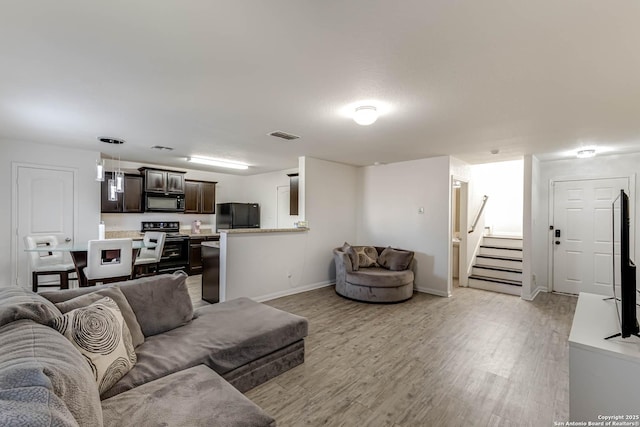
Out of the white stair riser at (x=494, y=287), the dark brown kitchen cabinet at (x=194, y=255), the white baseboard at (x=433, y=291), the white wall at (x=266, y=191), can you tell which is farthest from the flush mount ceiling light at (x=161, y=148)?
the white stair riser at (x=494, y=287)

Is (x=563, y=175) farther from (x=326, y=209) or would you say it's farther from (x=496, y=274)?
(x=326, y=209)

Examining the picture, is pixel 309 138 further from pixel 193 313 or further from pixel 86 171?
pixel 86 171

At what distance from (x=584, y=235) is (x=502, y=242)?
1.48 m

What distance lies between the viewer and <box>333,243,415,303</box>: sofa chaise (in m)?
4.64

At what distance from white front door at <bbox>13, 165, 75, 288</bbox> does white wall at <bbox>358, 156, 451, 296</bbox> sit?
5.24 m

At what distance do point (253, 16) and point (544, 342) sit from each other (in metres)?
4.11

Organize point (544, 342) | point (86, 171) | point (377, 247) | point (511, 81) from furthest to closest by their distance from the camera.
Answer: point (377, 247) → point (86, 171) → point (544, 342) → point (511, 81)

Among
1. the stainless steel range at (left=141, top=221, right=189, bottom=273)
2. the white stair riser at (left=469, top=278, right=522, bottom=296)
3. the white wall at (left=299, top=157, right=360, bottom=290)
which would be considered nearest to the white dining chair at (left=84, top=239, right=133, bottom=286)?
the stainless steel range at (left=141, top=221, right=189, bottom=273)

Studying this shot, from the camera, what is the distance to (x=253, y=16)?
1546 mm

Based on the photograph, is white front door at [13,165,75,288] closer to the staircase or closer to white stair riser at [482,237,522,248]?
the staircase

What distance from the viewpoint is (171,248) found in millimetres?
6195

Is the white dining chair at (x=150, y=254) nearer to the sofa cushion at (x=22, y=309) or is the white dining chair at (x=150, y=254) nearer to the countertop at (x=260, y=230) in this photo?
the countertop at (x=260, y=230)

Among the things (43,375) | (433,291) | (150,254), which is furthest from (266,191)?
(43,375)

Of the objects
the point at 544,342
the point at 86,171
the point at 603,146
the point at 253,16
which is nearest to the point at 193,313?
the point at 253,16
